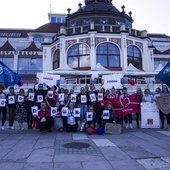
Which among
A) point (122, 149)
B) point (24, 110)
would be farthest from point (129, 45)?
point (122, 149)

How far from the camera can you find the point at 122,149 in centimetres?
665

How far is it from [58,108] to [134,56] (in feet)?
76.7

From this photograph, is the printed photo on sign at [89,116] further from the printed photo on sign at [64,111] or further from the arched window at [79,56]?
the arched window at [79,56]

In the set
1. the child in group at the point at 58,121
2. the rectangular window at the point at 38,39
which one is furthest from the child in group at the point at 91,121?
the rectangular window at the point at 38,39

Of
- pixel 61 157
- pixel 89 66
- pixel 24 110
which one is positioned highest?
pixel 89 66

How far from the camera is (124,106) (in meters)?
11.3

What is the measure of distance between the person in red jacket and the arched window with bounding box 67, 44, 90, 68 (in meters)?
20.4

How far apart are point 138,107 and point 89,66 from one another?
739 inches

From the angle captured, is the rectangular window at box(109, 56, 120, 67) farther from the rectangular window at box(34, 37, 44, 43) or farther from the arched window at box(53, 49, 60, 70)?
the rectangular window at box(34, 37, 44, 43)

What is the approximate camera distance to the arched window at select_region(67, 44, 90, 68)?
30391 millimetres

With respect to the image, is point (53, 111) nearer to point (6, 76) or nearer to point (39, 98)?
point (39, 98)

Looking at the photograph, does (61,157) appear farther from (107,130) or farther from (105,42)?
(105,42)

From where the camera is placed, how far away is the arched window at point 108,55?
30.2 metres

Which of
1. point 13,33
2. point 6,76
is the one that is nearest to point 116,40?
point 6,76
